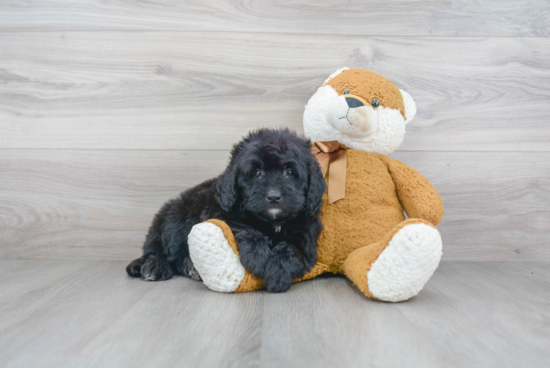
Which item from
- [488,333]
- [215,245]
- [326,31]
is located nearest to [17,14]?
[326,31]

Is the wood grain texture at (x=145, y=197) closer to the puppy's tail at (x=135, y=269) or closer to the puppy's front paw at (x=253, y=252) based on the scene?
the puppy's tail at (x=135, y=269)

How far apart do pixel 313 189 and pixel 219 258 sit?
353 mm

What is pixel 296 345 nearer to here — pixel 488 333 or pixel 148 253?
pixel 488 333

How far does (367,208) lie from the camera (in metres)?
1.39

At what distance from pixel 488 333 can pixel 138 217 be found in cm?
141

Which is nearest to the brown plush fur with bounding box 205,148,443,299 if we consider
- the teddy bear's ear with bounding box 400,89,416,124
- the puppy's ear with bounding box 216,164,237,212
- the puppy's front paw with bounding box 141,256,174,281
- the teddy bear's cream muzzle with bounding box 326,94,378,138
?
the teddy bear's cream muzzle with bounding box 326,94,378,138

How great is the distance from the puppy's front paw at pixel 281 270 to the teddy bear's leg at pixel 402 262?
0.20 meters

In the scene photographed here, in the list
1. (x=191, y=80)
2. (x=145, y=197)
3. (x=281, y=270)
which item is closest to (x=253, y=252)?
(x=281, y=270)

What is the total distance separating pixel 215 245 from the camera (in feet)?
3.81

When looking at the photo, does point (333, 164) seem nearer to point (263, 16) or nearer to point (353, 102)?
point (353, 102)

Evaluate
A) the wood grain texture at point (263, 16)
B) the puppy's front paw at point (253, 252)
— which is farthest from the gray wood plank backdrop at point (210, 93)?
the puppy's front paw at point (253, 252)

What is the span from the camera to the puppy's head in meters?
1.20

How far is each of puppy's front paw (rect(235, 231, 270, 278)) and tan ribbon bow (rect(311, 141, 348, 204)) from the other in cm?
32

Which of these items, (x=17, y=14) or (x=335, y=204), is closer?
Answer: (x=335, y=204)
